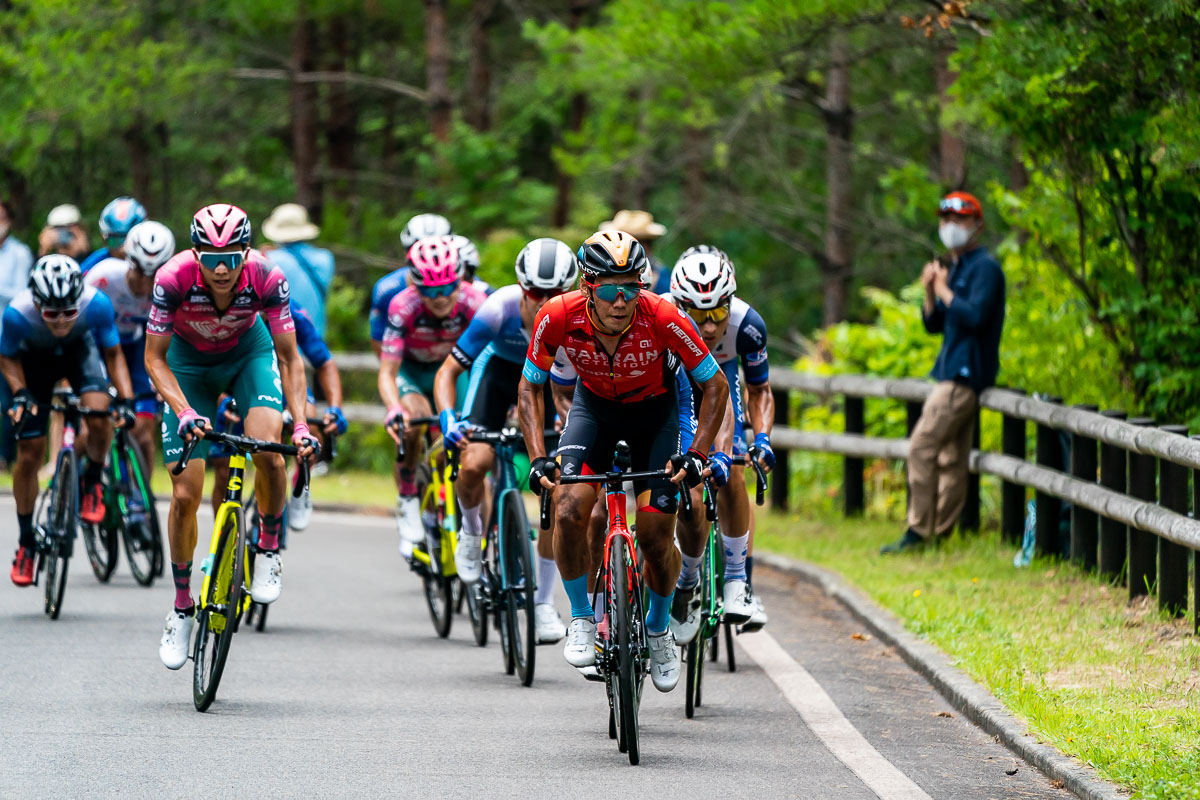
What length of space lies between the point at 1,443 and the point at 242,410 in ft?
32.6

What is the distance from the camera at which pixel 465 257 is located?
10.8m

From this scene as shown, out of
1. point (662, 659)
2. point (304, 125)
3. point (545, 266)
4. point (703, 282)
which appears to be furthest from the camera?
point (304, 125)

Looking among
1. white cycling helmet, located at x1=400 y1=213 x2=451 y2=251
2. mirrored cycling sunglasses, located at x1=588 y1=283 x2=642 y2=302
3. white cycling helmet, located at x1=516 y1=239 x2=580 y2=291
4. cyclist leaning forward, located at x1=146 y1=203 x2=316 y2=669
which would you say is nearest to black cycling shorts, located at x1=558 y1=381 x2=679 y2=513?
mirrored cycling sunglasses, located at x1=588 y1=283 x2=642 y2=302

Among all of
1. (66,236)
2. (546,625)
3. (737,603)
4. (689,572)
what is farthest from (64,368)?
(689,572)

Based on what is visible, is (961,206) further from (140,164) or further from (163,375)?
(140,164)

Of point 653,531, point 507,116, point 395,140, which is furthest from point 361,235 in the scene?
point 653,531

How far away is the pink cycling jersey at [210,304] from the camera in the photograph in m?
8.45

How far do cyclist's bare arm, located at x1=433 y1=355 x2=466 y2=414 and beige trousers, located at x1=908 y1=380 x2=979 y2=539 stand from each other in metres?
4.03

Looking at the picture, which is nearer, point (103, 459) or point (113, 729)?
point (113, 729)

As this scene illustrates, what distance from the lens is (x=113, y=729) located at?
746 cm

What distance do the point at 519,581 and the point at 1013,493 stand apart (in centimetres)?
489

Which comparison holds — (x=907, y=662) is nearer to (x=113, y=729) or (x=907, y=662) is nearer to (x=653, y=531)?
(x=653, y=531)

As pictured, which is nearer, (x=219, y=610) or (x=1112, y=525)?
(x=219, y=610)

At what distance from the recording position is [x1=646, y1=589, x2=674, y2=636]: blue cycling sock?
299 inches
